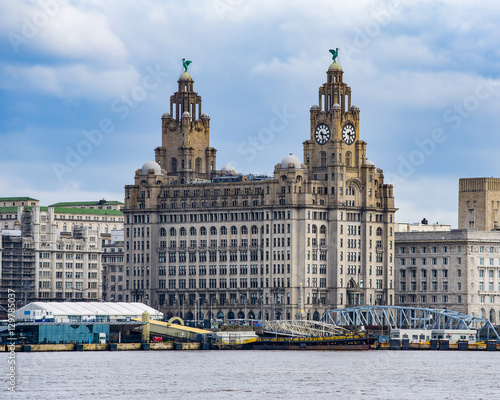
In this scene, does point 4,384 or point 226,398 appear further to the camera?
point 4,384

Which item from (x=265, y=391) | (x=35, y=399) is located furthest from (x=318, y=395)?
(x=35, y=399)

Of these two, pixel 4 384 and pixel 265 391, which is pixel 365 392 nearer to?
pixel 265 391

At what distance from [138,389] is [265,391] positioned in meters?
14.6

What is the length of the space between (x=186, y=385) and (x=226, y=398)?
16.4m

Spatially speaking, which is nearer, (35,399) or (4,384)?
(35,399)

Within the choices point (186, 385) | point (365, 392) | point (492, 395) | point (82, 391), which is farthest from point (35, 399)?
point (492, 395)

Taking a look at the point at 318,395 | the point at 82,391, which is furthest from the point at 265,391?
the point at 82,391

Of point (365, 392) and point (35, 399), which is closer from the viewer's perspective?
point (35, 399)

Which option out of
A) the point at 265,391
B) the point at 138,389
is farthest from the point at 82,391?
the point at 265,391

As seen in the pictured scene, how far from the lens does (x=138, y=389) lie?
191 metres

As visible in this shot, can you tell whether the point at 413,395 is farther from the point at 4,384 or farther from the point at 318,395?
the point at 4,384

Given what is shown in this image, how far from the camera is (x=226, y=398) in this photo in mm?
180375

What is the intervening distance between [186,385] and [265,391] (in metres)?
11.7

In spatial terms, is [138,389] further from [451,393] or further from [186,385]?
[451,393]
